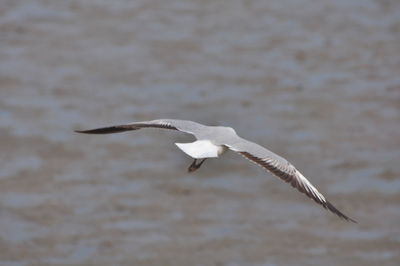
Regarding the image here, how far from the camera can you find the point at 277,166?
7.08 meters

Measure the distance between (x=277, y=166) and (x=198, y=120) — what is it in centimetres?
914

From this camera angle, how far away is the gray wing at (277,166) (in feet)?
22.6

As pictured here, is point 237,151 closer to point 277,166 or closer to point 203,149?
point 203,149

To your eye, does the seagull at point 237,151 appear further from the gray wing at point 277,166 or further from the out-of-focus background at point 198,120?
the out-of-focus background at point 198,120

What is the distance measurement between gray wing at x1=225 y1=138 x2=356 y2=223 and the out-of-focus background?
→ 14.7 ft

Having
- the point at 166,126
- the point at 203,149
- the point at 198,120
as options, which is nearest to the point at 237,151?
the point at 203,149

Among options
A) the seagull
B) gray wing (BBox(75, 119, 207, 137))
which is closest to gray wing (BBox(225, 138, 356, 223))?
the seagull

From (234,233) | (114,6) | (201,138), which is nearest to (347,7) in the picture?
(114,6)

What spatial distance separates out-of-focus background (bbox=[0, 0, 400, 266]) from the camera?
45.6ft

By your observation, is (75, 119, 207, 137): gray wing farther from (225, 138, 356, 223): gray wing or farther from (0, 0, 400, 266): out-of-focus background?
(0, 0, 400, 266): out-of-focus background

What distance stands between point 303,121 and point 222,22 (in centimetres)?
361

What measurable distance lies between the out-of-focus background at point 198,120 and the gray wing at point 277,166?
14.7ft

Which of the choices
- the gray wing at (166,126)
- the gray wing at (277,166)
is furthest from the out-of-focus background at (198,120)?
the gray wing at (277,166)

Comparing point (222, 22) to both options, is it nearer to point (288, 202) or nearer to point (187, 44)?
point (187, 44)
